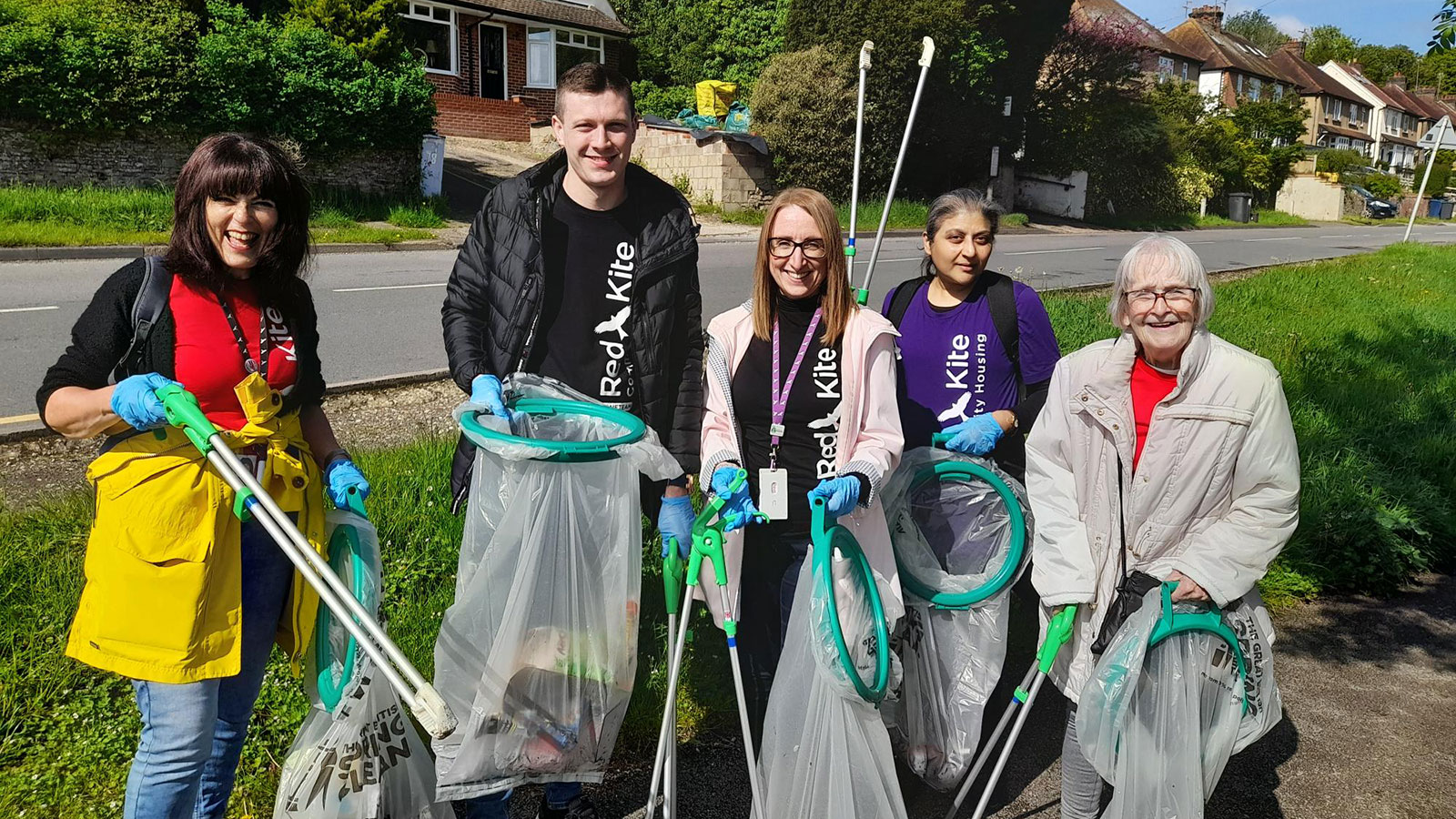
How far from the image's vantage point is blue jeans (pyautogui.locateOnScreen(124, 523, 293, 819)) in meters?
2.18

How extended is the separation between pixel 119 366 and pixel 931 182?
24.6m

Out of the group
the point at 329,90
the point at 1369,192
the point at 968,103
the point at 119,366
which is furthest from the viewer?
the point at 1369,192

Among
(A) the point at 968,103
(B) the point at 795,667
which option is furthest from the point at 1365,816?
(A) the point at 968,103

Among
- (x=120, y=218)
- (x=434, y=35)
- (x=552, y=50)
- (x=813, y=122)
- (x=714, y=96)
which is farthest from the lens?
(x=552, y=50)

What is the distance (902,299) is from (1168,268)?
44.6 inches

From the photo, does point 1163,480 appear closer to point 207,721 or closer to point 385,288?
point 207,721

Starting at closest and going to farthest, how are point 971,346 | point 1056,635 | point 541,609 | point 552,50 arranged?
point 541,609 < point 1056,635 < point 971,346 < point 552,50

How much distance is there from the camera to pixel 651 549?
4.27 metres

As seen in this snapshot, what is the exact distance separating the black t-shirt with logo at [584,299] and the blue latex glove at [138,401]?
983 millimetres

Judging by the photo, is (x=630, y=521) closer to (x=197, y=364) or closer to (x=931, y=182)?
(x=197, y=364)

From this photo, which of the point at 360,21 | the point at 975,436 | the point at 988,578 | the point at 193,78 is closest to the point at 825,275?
the point at 975,436

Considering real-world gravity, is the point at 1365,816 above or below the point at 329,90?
below

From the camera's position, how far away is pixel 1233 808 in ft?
10.7

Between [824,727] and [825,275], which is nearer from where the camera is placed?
[824,727]
